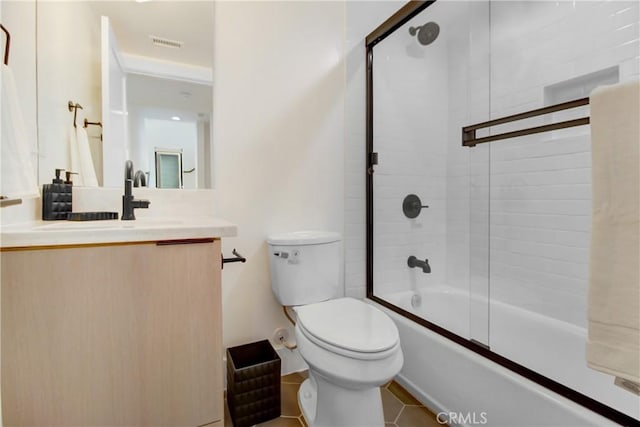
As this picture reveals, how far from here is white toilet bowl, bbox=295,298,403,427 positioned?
99 cm

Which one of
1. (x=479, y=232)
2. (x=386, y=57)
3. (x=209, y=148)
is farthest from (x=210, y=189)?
(x=479, y=232)

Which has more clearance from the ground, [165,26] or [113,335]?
[165,26]

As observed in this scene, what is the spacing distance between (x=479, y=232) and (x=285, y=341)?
135cm

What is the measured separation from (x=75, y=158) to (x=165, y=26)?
719mm


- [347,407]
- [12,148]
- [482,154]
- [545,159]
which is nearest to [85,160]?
[12,148]

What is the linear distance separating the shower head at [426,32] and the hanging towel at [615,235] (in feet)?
4.45

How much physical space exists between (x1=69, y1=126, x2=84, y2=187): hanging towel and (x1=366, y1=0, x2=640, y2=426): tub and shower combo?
4.71ft

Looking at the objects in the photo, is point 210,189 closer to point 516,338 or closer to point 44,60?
point 44,60

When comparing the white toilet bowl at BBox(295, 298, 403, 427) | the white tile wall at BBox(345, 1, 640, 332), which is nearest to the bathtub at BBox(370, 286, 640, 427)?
the white tile wall at BBox(345, 1, 640, 332)

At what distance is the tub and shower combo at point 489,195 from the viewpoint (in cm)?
121

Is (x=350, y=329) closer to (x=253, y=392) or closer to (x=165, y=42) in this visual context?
(x=253, y=392)

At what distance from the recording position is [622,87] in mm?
627

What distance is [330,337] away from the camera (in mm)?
1051

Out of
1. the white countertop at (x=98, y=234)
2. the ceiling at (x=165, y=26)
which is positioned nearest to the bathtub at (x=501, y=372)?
the white countertop at (x=98, y=234)
